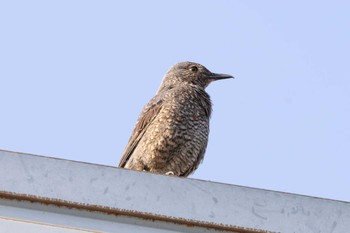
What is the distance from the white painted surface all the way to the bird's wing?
400cm

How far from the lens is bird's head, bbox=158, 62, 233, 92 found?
820 centimetres

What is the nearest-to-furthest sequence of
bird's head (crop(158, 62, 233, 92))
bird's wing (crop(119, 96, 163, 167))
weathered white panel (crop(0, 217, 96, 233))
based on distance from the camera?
1. weathered white panel (crop(0, 217, 96, 233))
2. bird's wing (crop(119, 96, 163, 167))
3. bird's head (crop(158, 62, 233, 92))

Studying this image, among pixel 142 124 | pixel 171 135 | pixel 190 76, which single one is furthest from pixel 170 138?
pixel 190 76

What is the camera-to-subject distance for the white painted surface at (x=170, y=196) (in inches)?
131

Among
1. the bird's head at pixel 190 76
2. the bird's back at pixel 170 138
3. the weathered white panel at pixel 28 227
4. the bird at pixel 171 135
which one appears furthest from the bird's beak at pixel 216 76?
the weathered white panel at pixel 28 227

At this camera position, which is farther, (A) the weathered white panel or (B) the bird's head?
(B) the bird's head

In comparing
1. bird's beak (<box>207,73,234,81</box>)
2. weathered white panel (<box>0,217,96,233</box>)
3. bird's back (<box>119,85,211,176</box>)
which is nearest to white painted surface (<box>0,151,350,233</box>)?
weathered white panel (<box>0,217,96,233</box>)

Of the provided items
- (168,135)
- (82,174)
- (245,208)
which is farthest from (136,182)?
(168,135)

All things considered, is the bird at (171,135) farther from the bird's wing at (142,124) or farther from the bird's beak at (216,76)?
the bird's beak at (216,76)

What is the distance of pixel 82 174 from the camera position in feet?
11.1

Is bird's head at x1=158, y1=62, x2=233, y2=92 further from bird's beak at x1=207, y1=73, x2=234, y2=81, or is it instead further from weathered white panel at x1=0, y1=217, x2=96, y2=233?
weathered white panel at x1=0, y1=217, x2=96, y2=233

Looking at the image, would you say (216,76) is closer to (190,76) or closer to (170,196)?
(190,76)

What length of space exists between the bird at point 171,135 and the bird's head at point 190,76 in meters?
0.49

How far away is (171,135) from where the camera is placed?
23.7 ft
